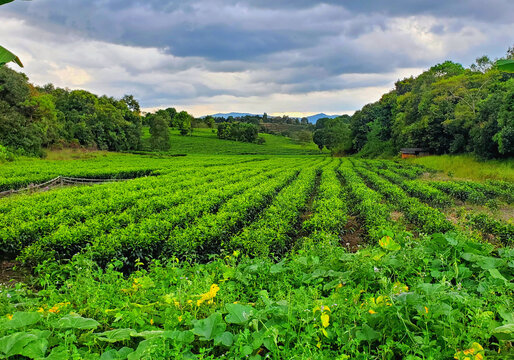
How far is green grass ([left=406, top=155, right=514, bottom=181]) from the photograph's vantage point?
23253 mm

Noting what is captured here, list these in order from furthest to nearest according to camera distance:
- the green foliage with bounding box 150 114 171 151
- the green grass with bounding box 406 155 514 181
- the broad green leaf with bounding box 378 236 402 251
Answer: the green foliage with bounding box 150 114 171 151
the green grass with bounding box 406 155 514 181
the broad green leaf with bounding box 378 236 402 251

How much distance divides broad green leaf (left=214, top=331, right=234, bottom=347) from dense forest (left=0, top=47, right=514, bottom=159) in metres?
29.3

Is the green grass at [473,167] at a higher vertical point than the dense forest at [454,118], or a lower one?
lower

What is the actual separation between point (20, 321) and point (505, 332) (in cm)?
305

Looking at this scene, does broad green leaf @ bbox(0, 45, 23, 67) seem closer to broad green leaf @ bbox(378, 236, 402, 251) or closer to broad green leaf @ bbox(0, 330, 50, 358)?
broad green leaf @ bbox(0, 330, 50, 358)

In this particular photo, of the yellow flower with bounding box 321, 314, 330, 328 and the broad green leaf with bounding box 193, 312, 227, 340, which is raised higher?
the yellow flower with bounding box 321, 314, 330, 328

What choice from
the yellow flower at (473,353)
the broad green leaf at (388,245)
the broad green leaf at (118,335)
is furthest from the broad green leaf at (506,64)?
the broad green leaf at (118,335)

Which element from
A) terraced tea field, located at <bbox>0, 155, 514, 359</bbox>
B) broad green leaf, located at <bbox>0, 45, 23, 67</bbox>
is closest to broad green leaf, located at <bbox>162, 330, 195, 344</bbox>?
terraced tea field, located at <bbox>0, 155, 514, 359</bbox>

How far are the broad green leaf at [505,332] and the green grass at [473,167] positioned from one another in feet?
86.7

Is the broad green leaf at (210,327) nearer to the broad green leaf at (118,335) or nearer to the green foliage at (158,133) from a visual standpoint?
the broad green leaf at (118,335)

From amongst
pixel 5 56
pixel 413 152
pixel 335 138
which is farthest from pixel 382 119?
pixel 5 56

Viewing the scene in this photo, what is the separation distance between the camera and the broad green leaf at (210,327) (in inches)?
74.6

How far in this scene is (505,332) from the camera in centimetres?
167

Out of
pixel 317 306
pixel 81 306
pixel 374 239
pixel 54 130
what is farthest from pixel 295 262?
pixel 54 130
